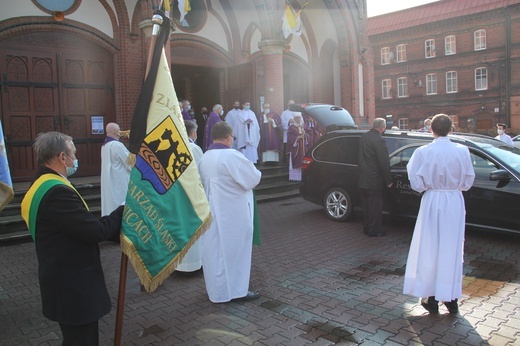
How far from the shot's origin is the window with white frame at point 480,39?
4075 centimetres

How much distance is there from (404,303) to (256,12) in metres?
12.7

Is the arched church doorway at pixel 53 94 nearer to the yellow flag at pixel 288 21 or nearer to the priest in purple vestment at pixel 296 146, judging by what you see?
the priest in purple vestment at pixel 296 146

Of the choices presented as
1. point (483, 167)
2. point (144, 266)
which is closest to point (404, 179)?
point (483, 167)

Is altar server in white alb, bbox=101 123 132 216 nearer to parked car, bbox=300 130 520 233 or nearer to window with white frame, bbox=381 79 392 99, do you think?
parked car, bbox=300 130 520 233

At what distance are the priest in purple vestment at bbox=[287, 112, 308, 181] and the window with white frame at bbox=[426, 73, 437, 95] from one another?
3431 centimetres

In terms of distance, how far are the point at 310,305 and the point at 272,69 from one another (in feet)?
36.8

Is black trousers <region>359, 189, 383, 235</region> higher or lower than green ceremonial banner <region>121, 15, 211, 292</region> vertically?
lower

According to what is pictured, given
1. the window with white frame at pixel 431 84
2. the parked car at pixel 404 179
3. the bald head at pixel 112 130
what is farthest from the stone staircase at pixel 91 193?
the window with white frame at pixel 431 84

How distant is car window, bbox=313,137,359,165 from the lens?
9.03m

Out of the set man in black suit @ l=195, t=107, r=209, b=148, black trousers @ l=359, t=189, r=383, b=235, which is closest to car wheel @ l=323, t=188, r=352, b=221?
black trousers @ l=359, t=189, r=383, b=235

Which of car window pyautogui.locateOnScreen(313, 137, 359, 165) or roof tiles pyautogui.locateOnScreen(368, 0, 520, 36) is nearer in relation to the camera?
car window pyautogui.locateOnScreen(313, 137, 359, 165)

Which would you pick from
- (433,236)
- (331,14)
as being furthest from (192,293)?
(331,14)

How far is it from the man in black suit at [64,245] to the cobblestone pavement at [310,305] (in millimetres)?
1417

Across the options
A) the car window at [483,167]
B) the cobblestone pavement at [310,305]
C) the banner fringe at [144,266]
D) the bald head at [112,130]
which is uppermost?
the bald head at [112,130]
